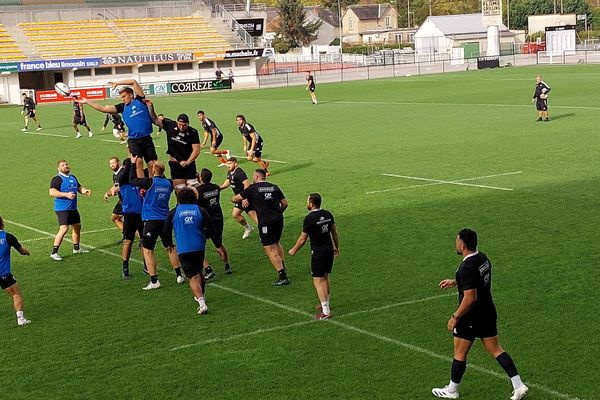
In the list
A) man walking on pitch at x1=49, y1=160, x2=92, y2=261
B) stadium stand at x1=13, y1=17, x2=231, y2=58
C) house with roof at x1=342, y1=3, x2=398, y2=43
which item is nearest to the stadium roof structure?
stadium stand at x1=13, y1=17, x2=231, y2=58

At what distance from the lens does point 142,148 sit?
16.0m

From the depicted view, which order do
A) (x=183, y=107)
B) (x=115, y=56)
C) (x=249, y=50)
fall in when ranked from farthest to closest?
1. (x=249, y=50)
2. (x=115, y=56)
3. (x=183, y=107)

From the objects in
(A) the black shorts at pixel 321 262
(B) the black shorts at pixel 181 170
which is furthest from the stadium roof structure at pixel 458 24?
(A) the black shorts at pixel 321 262

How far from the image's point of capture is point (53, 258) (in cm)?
1766

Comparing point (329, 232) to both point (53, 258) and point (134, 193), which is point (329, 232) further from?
point (53, 258)

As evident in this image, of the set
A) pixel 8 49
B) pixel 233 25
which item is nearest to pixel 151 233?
pixel 8 49

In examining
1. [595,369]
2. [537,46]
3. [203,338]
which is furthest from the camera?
[537,46]

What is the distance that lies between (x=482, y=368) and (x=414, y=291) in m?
3.38

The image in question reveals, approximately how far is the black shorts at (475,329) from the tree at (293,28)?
409 ft

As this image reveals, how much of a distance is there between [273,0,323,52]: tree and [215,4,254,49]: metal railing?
152ft

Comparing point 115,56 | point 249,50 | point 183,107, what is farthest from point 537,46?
Result: point 183,107

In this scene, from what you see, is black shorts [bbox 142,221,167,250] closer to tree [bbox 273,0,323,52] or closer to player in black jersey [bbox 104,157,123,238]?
player in black jersey [bbox 104,157,123,238]

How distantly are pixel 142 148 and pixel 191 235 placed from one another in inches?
130

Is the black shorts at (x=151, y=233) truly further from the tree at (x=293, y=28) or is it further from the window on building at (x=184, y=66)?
the tree at (x=293, y=28)
